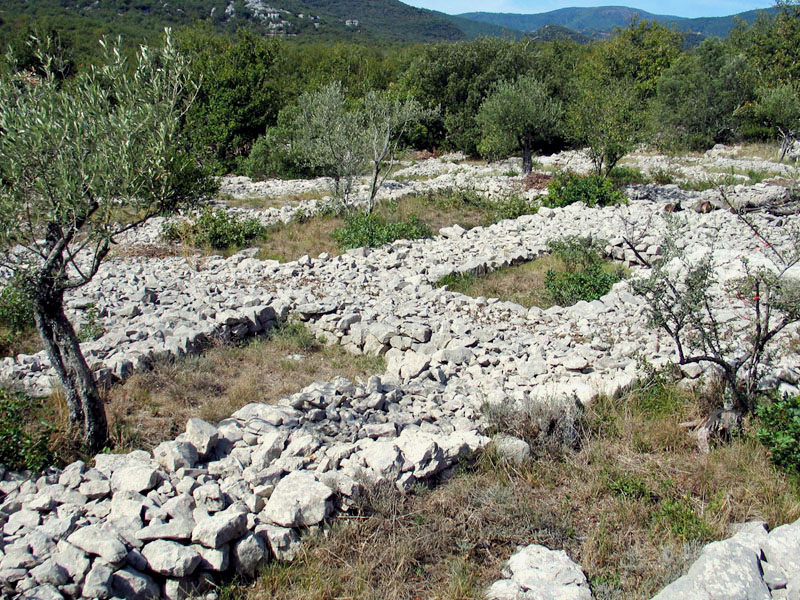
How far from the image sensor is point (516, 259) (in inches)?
492

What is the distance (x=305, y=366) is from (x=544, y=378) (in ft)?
10.5

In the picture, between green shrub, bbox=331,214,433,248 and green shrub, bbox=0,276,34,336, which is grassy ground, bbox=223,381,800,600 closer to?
green shrub, bbox=0,276,34,336

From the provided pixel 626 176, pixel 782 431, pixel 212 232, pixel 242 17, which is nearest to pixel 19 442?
pixel 782 431

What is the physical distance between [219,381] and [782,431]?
19.9 feet

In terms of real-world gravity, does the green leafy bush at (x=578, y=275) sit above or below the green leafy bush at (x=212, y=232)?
below

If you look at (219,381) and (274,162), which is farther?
(274,162)

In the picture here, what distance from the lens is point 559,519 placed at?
15.3ft

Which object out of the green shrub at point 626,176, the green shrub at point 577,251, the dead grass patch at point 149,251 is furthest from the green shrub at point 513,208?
the dead grass patch at point 149,251

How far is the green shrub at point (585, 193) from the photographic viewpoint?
1674 centimetres

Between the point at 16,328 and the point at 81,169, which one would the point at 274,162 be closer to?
the point at 16,328

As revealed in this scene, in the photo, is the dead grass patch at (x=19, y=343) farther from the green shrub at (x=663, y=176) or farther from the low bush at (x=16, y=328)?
the green shrub at (x=663, y=176)

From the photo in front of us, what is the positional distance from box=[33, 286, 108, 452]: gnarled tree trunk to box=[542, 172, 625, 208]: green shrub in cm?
1446

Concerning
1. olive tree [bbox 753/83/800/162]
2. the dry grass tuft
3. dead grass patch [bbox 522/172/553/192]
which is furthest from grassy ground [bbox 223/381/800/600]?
olive tree [bbox 753/83/800/162]

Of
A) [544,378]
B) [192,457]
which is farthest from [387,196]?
[192,457]
